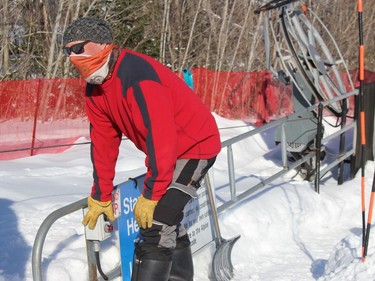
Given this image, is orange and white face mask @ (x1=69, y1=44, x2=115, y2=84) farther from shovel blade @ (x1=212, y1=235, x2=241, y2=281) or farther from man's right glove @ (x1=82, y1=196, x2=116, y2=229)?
shovel blade @ (x1=212, y1=235, x2=241, y2=281)

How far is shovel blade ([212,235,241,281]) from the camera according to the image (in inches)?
180

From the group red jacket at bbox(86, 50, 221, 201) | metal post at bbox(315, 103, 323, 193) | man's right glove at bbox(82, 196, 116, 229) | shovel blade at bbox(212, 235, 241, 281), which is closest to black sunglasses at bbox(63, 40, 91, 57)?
red jacket at bbox(86, 50, 221, 201)

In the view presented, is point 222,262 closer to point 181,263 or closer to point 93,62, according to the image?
point 181,263

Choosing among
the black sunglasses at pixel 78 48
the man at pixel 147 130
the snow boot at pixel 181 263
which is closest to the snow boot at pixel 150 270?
the man at pixel 147 130

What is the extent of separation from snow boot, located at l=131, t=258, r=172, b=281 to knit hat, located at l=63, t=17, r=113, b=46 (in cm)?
116

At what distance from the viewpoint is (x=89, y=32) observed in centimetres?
307

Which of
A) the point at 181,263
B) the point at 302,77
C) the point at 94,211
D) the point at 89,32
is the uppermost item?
the point at 89,32

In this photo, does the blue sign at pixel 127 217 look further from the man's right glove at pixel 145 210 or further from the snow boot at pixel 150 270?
the man's right glove at pixel 145 210

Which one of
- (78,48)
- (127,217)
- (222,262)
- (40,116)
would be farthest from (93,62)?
(40,116)

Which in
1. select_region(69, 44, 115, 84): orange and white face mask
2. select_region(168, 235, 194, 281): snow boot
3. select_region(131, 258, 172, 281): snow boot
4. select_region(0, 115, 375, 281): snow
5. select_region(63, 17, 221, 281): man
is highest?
select_region(69, 44, 115, 84): orange and white face mask

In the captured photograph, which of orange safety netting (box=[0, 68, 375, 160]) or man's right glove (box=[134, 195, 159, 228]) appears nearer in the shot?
man's right glove (box=[134, 195, 159, 228])

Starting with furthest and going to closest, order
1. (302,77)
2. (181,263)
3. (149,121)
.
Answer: (302,77) < (181,263) < (149,121)

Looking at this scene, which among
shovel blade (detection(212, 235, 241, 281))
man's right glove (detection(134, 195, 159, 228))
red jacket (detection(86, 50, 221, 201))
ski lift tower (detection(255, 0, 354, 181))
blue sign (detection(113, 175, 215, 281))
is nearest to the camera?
red jacket (detection(86, 50, 221, 201))

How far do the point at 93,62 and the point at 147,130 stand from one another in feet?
1.38
